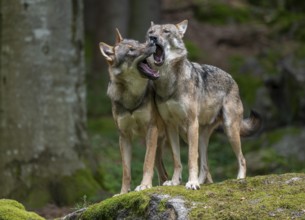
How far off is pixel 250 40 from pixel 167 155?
13938 millimetres

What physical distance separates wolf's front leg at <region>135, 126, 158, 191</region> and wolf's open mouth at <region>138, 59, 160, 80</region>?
71cm

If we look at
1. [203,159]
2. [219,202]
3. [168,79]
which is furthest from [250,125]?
[219,202]

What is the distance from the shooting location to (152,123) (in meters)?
10.0

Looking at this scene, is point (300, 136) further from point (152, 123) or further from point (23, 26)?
point (152, 123)

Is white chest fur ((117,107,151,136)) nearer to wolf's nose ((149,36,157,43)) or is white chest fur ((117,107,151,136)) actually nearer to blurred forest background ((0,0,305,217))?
wolf's nose ((149,36,157,43))

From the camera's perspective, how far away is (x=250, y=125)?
37.7ft

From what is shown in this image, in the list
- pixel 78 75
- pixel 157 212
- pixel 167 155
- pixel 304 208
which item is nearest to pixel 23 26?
pixel 78 75

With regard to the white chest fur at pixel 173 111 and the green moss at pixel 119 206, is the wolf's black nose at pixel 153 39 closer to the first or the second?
the white chest fur at pixel 173 111

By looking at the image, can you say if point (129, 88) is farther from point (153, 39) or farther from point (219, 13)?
point (219, 13)

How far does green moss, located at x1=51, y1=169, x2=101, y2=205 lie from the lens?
44.7ft

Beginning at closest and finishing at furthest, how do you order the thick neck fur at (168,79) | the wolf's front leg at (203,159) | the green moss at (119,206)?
1. the green moss at (119,206)
2. the thick neck fur at (168,79)
3. the wolf's front leg at (203,159)

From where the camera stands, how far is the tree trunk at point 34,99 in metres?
13.6

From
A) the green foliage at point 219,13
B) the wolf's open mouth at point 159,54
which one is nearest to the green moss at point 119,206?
the wolf's open mouth at point 159,54

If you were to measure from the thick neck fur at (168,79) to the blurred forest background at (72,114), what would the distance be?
162cm
